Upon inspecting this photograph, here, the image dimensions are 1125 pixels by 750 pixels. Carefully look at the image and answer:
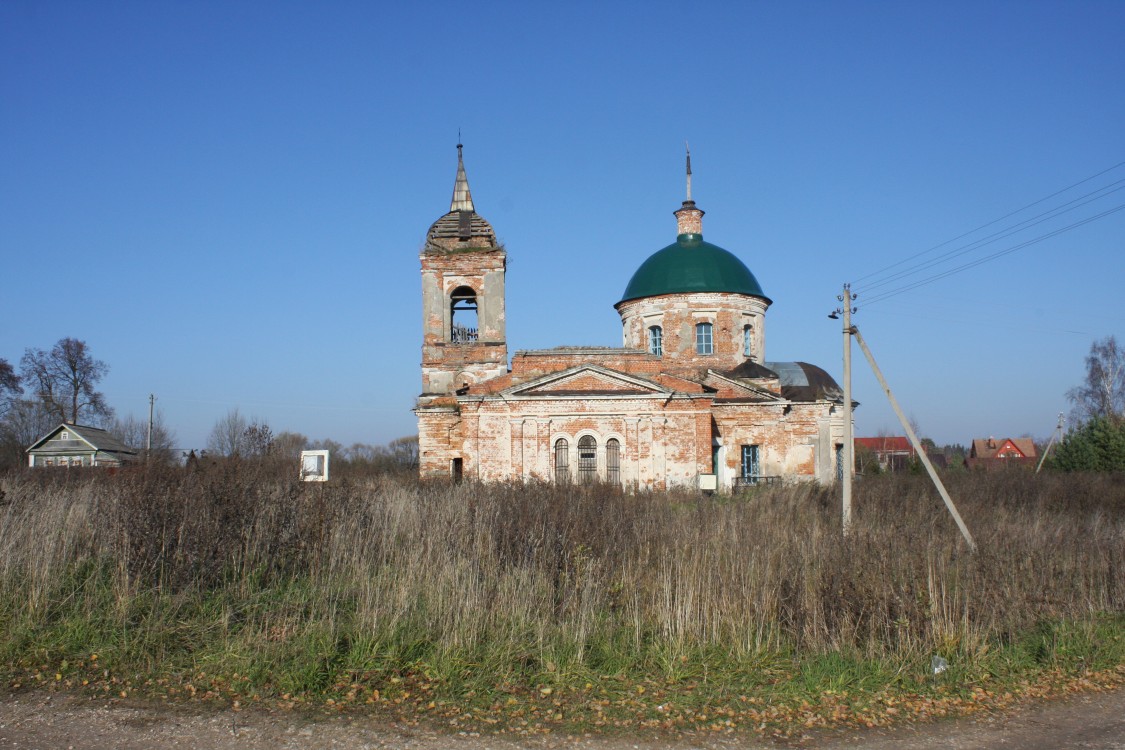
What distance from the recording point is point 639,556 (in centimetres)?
905

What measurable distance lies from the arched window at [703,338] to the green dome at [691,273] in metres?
1.30

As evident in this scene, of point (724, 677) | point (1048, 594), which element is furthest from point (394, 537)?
point (1048, 594)

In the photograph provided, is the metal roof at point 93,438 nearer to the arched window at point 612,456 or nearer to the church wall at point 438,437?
the church wall at point 438,437

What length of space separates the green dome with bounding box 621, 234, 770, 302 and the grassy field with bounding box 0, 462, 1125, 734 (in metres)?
19.6

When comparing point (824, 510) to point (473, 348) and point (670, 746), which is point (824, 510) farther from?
point (473, 348)

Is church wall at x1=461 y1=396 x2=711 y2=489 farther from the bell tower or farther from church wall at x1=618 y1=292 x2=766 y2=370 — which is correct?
church wall at x1=618 y1=292 x2=766 y2=370

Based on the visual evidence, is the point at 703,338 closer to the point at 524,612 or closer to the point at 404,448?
the point at 524,612

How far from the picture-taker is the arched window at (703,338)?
29.2m

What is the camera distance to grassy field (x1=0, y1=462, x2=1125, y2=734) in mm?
5840

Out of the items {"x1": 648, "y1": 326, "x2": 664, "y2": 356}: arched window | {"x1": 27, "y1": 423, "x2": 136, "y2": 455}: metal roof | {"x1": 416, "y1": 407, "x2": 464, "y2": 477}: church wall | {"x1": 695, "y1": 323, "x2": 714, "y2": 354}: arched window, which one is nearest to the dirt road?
{"x1": 416, "y1": 407, "x2": 464, "y2": 477}: church wall

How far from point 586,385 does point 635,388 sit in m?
1.34

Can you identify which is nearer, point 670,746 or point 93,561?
point 670,746

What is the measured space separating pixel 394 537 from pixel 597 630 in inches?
117

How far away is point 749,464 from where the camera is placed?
26.9 meters
